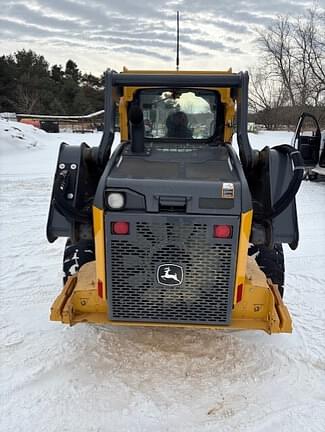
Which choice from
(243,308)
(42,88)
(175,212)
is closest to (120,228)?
(175,212)

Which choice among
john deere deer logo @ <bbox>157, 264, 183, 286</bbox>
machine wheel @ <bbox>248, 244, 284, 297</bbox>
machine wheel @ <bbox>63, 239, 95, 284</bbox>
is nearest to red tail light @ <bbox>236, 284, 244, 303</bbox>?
john deere deer logo @ <bbox>157, 264, 183, 286</bbox>

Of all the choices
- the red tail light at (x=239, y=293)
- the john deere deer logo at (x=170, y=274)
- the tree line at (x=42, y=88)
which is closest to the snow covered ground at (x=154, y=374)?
the red tail light at (x=239, y=293)

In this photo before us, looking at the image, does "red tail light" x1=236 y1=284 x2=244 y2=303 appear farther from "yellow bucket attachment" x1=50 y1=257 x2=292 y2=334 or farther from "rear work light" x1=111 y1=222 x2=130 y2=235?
"rear work light" x1=111 y1=222 x2=130 y2=235

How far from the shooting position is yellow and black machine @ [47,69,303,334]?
2852 millimetres

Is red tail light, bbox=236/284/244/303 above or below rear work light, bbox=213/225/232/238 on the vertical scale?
below

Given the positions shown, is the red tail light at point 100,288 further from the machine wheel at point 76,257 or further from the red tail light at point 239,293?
the red tail light at point 239,293

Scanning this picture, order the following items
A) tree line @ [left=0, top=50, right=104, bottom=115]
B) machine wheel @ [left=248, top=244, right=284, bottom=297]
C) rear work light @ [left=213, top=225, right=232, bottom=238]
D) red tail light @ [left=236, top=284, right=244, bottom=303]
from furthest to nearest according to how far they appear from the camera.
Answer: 1. tree line @ [left=0, top=50, right=104, bottom=115]
2. machine wheel @ [left=248, top=244, right=284, bottom=297]
3. red tail light @ [left=236, top=284, right=244, bottom=303]
4. rear work light @ [left=213, top=225, right=232, bottom=238]

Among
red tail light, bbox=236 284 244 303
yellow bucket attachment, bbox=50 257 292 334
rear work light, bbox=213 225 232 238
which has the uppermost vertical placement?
rear work light, bbox=213 225 232 238

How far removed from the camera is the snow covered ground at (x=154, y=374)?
285cm

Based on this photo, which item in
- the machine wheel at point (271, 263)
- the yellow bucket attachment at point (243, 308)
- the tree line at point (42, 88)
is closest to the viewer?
the yellow bucket attachment at point (243, 308)

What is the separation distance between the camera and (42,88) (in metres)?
55.8

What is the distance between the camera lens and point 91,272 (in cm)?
368

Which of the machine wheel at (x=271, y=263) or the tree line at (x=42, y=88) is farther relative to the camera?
the tree line at (x=42, y=88)

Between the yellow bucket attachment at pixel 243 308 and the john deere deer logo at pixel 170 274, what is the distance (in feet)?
1.61
